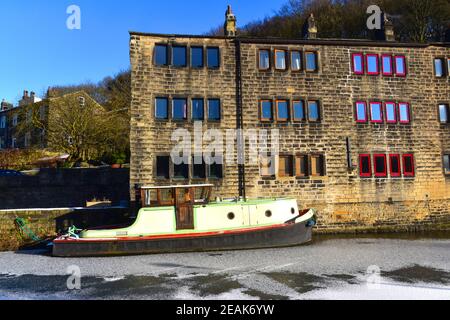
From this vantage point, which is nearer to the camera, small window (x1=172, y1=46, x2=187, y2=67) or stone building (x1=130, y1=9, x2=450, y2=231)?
stone building (x1=130, y1=9, x2=450, y2=231)

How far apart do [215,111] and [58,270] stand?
1082cm

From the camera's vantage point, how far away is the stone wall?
60.0 ft

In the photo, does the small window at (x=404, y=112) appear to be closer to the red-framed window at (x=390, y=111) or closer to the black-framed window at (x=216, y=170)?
the red-framed window at (x=390, y=111)

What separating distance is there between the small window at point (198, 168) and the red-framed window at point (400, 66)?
12581mm

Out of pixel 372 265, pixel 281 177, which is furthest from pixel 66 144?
pixel 372 265

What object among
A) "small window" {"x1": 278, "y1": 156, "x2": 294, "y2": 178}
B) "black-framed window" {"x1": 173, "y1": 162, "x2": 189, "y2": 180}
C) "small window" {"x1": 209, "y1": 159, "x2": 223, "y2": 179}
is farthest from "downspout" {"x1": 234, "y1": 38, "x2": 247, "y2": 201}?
"black-framed window" {"x1": 173, "y1": 162, "x2": 189, "y2": 180}

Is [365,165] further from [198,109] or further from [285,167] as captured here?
[198,109]

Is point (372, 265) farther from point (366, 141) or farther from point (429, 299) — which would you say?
point (366, 141)

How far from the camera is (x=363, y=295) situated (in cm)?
844

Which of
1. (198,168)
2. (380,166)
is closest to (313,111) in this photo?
(380,166)

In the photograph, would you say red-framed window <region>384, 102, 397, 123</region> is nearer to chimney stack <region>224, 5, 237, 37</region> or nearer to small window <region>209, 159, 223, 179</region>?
chimney stack <region>224, 5, 237, 37</region>

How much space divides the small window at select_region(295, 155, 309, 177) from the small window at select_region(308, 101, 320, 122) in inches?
87.6

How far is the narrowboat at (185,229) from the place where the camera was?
1372 cm

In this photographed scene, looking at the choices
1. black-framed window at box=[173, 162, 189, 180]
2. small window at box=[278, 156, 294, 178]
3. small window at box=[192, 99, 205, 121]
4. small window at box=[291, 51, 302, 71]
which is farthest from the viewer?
small window at box=[291, 51, 302, 71]
